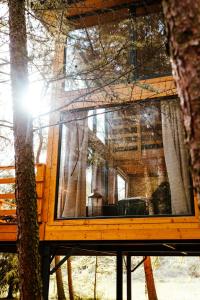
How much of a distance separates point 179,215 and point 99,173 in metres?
1.81

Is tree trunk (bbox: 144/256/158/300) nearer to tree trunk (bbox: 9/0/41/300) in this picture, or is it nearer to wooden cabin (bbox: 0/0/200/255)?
wooden cabin (bbox: 0/0/200/255)

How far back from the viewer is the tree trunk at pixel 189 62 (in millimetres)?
1085

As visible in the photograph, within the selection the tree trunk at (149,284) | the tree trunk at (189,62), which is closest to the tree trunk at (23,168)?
the tree trunk at (189,62)

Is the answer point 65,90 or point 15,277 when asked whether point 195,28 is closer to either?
point 65,90

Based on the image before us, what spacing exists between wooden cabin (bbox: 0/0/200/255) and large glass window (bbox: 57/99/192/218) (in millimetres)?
17

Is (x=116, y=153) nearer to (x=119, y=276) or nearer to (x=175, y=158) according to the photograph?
(x=175, y=158)

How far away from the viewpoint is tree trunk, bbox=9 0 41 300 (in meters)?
3.25

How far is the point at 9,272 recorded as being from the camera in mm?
12750

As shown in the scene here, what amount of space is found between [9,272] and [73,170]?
818 centimetres

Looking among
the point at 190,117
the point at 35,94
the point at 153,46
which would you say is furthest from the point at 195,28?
the point at 153,46

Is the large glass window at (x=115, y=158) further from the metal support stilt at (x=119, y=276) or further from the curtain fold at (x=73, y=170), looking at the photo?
the metal support stilt at (x=119, y=276)

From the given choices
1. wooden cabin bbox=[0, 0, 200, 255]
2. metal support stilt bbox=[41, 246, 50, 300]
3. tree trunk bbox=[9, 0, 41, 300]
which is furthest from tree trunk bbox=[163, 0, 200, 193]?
metal support stilt bbox=[41, 246, 50, 300]

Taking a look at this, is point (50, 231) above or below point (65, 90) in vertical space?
below

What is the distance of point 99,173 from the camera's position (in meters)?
6.48
